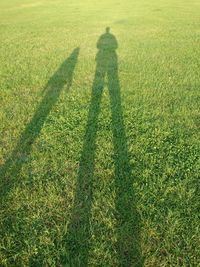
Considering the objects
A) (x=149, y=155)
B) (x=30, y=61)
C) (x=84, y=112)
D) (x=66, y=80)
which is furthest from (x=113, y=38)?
(x=149, y=155)

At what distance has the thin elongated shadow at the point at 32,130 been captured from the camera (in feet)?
15.5

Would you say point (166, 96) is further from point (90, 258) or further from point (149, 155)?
point (90, 258)

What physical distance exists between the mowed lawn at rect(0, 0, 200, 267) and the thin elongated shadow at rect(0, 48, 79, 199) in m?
0.02

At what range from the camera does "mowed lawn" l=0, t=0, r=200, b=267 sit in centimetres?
360

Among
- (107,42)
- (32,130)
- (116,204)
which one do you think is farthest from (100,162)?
(107,42)

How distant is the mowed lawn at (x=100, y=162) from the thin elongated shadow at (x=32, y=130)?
0.08 ft

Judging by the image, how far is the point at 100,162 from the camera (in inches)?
197

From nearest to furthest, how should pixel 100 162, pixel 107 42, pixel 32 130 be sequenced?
pixel 100 162 < pixel 32 130 < pixel 107 42

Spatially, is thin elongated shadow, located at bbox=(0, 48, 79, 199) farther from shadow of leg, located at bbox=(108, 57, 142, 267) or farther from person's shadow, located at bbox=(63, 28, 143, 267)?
shadow of leg, located at bbox=(108, 57, 142, 267)

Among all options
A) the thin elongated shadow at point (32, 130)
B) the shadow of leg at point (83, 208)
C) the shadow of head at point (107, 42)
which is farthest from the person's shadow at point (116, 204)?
the shadow of head at point (107, 42)

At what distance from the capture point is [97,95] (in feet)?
25.4

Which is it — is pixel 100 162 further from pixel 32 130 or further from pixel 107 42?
pixel 107 42

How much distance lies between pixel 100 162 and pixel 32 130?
6.18ft

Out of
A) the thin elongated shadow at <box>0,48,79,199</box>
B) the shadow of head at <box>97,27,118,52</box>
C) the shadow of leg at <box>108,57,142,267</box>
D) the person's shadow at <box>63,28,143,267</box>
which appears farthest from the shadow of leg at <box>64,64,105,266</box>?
the shadow of head at <box>97,27,118,52</box>
